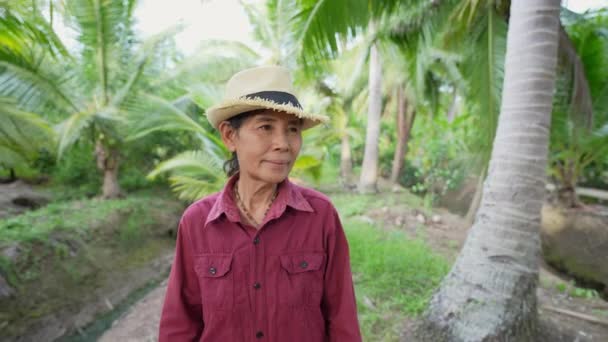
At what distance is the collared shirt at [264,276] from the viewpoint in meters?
1.21

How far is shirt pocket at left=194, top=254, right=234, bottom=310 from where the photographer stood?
1223 mm

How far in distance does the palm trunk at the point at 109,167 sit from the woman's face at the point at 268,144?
713 cm

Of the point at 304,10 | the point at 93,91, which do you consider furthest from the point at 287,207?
the point at 93,91

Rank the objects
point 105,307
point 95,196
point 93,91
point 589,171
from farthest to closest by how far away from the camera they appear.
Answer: point 589,171 < point 95,196 < point 93,91 < point 105,307

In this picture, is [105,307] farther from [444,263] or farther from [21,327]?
[444,263]

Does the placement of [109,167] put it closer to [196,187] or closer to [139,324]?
[196,187]

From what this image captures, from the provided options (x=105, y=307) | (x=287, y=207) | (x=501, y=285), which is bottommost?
(x=105, y=307)

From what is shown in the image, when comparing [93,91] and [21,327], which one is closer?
[21,327]

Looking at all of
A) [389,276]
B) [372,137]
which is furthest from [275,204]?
[372,137]

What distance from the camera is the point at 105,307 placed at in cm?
419

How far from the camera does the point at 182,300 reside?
51.8 inches

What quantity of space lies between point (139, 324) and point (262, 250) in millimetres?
3386

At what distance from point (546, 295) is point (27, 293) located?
19.8 ft

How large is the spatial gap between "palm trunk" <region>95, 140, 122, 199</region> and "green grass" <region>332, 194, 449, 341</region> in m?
5.39
